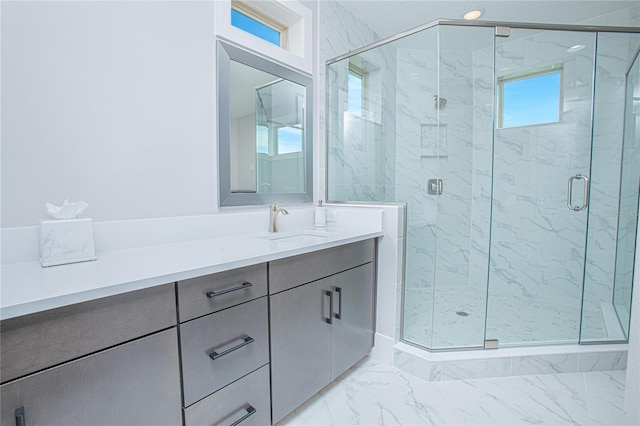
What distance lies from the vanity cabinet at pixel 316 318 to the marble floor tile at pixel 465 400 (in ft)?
0.46

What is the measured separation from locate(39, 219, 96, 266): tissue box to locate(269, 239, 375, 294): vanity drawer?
2.16ft

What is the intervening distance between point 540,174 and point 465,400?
2.14 meters

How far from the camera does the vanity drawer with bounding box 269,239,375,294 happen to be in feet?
3.88

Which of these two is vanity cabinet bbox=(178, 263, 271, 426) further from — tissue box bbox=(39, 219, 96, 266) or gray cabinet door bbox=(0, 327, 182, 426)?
tissue box bbox=(39, 219, 96, 266)

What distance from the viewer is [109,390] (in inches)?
29.7

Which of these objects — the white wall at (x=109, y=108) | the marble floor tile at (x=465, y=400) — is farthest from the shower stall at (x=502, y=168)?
the white wall at (x=109, y=108)

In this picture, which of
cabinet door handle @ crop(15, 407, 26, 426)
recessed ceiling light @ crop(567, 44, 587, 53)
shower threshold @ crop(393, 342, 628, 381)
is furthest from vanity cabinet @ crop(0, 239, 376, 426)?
recessed ceiling light @ crop(567, 44, 587, 53)

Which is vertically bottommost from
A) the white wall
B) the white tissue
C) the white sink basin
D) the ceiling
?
the white sink basin

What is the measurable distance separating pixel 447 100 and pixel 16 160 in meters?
2.58

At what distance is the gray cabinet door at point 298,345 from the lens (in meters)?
1.19

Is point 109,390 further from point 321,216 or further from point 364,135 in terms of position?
point 364,135

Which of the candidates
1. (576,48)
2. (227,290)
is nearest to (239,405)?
A: (227,290)

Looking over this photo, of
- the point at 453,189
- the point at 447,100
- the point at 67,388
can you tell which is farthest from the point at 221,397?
the point at 447,100

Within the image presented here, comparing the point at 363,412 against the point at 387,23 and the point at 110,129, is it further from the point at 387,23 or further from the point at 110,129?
the point at 387,23
